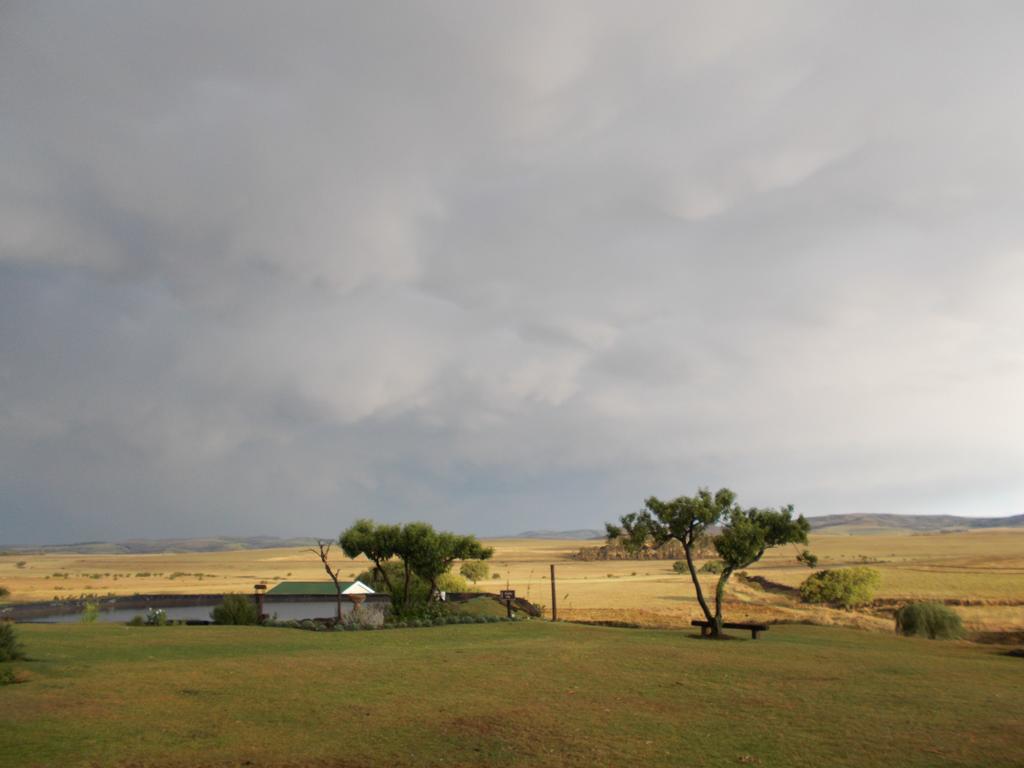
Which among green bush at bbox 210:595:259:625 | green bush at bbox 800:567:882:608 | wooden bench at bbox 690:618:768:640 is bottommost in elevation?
green bush at bbox 800:567:882:608

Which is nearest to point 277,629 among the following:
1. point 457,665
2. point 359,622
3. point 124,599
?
point 359,622

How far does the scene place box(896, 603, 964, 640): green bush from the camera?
2884 centimetres

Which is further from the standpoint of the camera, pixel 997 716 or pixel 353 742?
pixel 997 716

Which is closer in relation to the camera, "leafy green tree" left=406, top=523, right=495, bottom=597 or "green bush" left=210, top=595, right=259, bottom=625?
"green bush" left=210, top=595, right=259, bottom=625

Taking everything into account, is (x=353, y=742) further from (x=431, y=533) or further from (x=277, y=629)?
(x=431, y=533)

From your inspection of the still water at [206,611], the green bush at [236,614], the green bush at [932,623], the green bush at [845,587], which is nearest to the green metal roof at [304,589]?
the still water at [206,611]

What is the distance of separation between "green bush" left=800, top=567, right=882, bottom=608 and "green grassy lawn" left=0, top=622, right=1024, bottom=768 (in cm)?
2841

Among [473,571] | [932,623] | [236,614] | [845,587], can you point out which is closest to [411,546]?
[236,614]

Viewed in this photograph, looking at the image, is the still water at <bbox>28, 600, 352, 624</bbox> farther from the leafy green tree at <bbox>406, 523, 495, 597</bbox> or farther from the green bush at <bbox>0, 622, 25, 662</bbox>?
the green bush at <bbox>0, 622, 25, 662</bbox>

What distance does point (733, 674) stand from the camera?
639 inches

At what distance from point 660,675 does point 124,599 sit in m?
46.9

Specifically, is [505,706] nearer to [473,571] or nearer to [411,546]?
[411,546]

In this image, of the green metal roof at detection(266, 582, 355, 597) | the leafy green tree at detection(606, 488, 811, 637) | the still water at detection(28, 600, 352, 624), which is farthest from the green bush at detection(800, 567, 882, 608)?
the green metal roof at detection(266, 582, 355, 597)

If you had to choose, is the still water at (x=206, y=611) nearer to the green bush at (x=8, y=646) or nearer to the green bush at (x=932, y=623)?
the green bush at (x=8, y=646)
